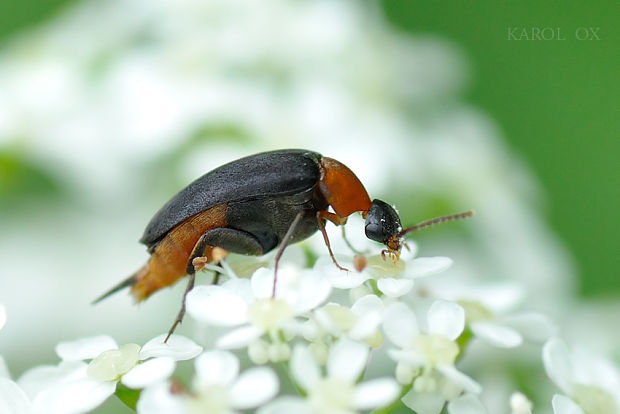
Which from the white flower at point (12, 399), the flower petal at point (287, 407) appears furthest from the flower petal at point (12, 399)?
the flower petal at point (287, 407)

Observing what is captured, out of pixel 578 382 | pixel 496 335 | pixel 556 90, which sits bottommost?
pixel 556 90

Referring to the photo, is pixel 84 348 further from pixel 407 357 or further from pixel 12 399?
pixel 407 357

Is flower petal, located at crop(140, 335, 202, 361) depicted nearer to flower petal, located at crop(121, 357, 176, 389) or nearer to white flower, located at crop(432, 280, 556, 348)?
flower petal, located at crop(121, 357, 176, 389)

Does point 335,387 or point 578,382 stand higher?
point 335,387

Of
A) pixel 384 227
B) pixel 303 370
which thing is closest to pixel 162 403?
pixel 303 370

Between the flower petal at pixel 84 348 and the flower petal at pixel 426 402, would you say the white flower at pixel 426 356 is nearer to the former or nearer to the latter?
the flower petal at pixel 426 402

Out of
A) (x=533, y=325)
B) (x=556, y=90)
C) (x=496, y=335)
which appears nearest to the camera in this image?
(x=496, y=335)
